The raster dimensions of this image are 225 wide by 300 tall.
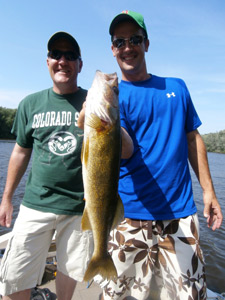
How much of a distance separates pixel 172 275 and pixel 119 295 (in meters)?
0.57

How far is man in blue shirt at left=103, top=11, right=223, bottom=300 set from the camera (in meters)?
2.29

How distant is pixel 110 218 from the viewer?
6.97 feet

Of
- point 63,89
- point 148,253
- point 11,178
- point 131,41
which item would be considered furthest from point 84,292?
point 131,41

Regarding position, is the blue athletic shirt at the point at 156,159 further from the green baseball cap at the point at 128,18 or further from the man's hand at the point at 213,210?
the green baseball cap at the point at 128,18

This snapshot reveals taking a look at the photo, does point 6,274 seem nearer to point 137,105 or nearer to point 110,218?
point 110,218

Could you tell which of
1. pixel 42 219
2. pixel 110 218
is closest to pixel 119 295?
pixel 110 218

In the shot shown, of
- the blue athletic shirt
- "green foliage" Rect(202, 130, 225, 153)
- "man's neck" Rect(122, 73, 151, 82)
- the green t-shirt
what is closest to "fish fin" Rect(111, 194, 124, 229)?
the blue athletic shirt

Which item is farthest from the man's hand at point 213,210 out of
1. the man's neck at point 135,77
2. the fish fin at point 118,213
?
the man's neck at point 135,77

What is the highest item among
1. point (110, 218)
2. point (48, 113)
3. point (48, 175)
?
point (48, 113)

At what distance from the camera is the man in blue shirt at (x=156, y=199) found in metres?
2.29

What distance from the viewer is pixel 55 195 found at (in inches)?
104

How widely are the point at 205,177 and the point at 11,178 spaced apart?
230 centimetres

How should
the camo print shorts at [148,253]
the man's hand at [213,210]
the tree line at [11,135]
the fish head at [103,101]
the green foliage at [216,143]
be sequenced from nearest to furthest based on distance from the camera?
the fish head at [103,101] < the camo print shorts at [148,253] < the man's hand at [213,210] < the tree line at [11,135] < the green foliage at [216,143]

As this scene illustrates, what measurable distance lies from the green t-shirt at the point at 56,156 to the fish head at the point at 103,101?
1.98ft
